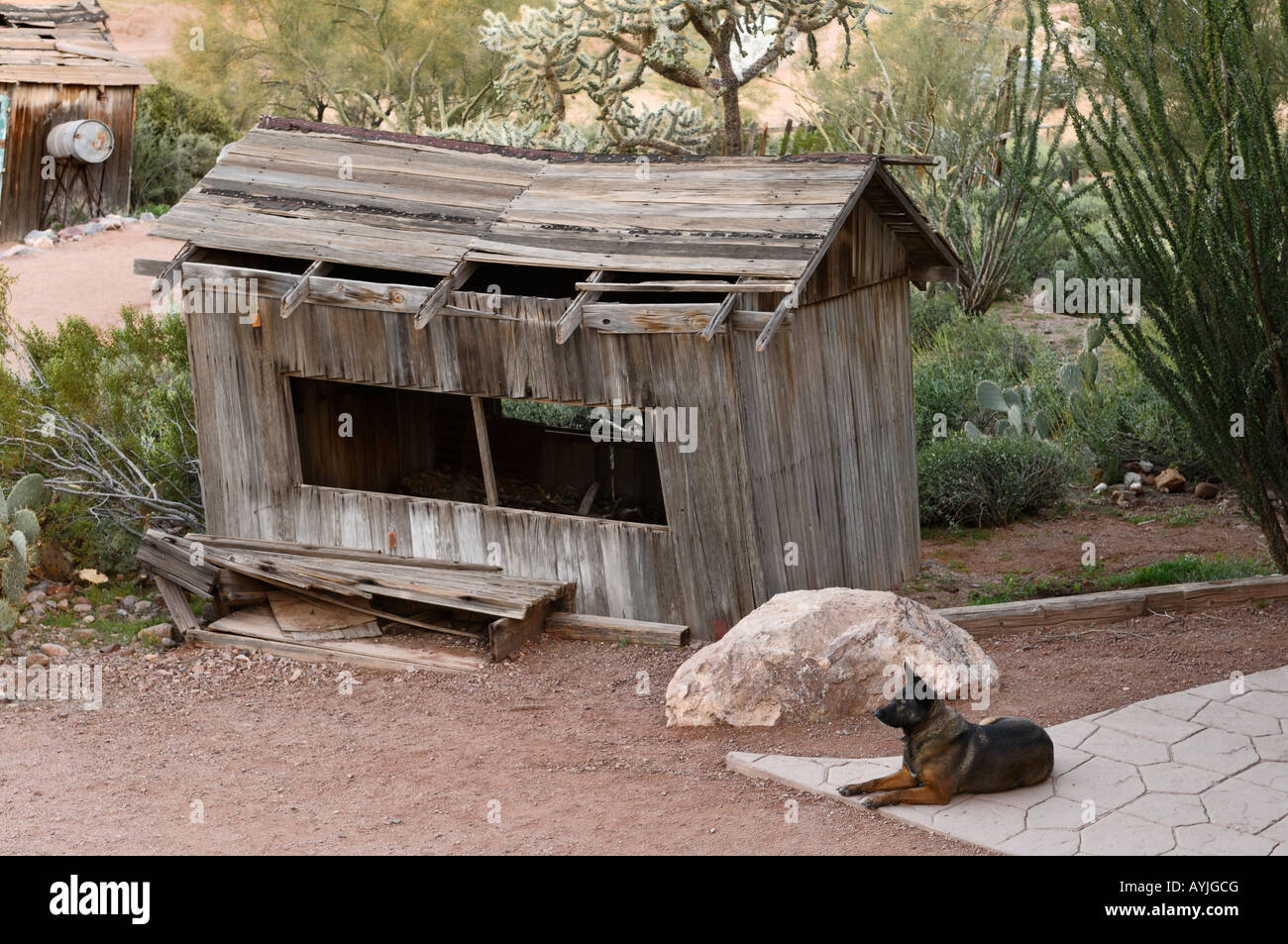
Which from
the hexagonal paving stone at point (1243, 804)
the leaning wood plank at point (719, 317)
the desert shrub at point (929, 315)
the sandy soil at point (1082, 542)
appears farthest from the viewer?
the desert shrub at point (929, 315)

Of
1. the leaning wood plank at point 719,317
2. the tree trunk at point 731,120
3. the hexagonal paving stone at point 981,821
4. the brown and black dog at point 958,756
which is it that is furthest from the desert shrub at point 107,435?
the tree trunk at point 731,120

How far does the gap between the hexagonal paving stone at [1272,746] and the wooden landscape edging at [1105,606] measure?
220 cm

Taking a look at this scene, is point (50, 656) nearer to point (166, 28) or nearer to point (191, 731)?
point (191, 731)

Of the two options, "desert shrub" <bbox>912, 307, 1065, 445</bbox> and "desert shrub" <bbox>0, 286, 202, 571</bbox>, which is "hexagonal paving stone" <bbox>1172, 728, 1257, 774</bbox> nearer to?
"desert shrub" <bbox>0, 286, 202, 571</bbox>

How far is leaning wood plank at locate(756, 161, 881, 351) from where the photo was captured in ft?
25.6

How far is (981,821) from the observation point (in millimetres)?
5531

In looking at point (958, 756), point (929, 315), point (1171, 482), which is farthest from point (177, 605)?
point (929, 315)

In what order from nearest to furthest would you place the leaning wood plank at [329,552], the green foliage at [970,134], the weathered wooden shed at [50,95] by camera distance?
Answer: the leaning wood plank at [329,552] → the green foliage at [970,134] → the weathered wooden shed at [50,95]

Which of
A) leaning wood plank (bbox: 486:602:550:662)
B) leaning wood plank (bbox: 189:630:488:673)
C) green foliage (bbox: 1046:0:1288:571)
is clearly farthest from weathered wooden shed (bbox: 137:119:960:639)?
green foliage (bbox: 1046:0:1288:571)

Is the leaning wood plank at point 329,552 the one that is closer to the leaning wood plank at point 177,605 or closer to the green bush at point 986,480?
the leaning wood plank at point 177,605

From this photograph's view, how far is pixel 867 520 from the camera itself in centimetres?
986

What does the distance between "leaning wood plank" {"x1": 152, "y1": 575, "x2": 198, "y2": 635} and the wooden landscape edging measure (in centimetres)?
526

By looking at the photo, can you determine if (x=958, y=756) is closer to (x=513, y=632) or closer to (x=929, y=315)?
(x=513, y=632)

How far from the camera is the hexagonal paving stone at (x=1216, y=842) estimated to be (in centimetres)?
518
